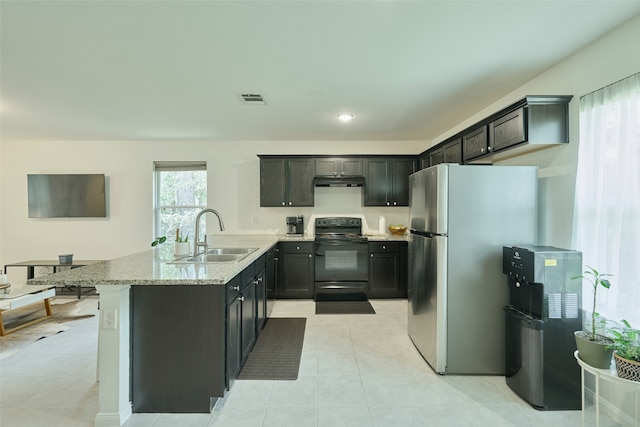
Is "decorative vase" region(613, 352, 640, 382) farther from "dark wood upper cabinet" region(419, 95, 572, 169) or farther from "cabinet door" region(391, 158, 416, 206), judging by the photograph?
"cabinet door" region(391, 158, 416, 206)

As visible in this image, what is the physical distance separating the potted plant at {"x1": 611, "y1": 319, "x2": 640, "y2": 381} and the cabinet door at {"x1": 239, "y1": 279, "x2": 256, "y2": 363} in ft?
7.64

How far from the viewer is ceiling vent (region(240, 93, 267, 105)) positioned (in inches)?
118

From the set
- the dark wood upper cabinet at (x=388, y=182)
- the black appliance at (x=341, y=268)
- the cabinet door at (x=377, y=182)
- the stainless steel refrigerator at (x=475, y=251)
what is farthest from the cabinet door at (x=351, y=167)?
the stainless steel refrigerator at (x=475, y=251)

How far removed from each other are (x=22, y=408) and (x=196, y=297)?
4.81 ft

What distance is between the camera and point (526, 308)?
2098 mm

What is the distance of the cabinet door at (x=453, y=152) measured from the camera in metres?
3.28

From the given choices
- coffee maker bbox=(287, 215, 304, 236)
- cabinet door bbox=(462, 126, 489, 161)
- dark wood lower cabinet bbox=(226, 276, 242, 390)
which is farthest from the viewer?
coffee maker bbox=(287, 215, 304, 236)

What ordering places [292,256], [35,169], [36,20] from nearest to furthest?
[36,20]
[292,256]
[35,169]

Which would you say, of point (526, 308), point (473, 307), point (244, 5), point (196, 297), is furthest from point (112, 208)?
point (526, 308)

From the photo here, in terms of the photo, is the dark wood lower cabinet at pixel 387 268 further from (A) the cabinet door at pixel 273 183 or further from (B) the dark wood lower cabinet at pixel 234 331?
(B) the dark wood lower cabinet at pixel 234 331

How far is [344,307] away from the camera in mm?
4086

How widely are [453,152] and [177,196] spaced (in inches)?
172

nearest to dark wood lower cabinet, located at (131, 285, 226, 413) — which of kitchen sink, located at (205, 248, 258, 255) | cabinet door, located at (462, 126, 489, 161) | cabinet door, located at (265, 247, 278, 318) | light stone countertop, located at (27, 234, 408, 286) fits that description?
light stone countertop, located at (27, 234, 408, 286)

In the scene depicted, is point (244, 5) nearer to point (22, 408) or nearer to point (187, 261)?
point (187, 261)
